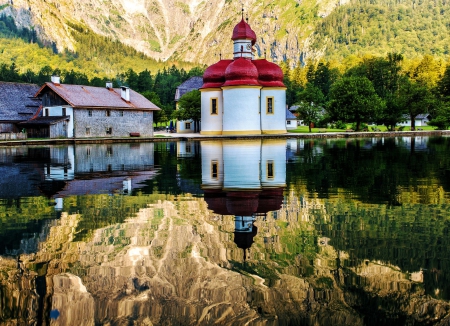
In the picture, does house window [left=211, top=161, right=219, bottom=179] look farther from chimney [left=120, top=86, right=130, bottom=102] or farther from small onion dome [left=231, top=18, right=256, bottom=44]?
chimney [left=120, top=86, right=130, bottom=102]

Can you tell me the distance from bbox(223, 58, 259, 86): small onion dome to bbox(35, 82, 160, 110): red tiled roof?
41.2ft

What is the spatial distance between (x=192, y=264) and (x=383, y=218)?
5.02m

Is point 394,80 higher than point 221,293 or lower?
higher

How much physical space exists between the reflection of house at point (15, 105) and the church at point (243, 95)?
2344cm

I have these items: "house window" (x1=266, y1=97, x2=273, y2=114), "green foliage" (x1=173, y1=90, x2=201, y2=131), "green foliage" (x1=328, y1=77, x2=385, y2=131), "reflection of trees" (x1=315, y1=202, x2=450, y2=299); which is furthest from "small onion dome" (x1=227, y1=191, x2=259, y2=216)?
"green foliage" (x1=328, y1=77, x2=385, y2=131)

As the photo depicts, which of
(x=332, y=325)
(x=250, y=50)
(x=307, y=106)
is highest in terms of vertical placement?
(x=250, y=50)

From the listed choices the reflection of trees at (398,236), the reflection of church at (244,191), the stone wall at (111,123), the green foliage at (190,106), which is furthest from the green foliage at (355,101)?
the reflection of trees at (398,236)

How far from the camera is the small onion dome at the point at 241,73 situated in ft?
202

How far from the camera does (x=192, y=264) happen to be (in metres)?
7.64

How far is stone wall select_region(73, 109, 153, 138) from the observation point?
60.5m

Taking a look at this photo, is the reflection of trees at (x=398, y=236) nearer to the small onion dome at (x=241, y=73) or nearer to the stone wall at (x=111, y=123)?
the small onion dome at (x=241, y=73)

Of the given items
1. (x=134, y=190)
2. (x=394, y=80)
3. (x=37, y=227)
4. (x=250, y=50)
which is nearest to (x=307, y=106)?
(x=250, y=50)

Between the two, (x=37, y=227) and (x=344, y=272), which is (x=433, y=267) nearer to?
(x=344, y=272)

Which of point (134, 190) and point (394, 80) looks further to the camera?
point (394, 80)
